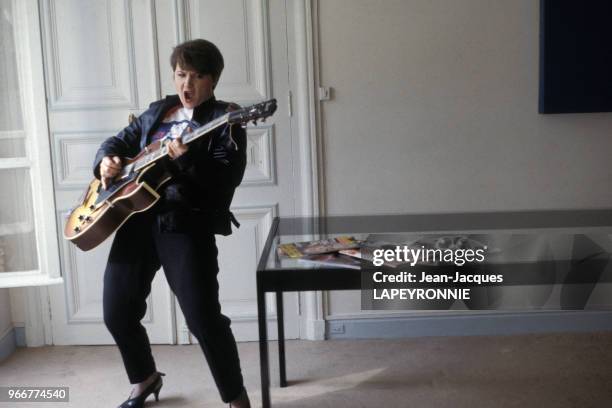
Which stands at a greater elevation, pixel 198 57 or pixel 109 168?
pixel 198 57

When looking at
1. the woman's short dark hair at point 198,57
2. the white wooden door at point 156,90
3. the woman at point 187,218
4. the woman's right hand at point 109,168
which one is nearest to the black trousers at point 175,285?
the woman at point 187,218

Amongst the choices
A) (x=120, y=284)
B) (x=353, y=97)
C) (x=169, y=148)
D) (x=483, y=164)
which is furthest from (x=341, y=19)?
(x=120, y=284)

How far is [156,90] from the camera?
12.6 ft

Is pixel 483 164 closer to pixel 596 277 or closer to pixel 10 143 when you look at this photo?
pixel 596 277

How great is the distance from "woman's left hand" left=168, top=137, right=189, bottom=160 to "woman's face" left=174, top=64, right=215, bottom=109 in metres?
0.22

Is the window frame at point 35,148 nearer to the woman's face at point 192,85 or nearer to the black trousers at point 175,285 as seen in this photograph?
the black trousers at point 175,285

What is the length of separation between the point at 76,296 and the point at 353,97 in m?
1.80

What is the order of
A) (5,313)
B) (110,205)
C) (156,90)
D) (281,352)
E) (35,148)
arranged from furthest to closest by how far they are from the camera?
(5,313), (156,90), (35,148), (281,352), (110,205)

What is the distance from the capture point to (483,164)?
393 cm

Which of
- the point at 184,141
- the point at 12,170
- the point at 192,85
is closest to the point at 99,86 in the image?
the point at 12,170

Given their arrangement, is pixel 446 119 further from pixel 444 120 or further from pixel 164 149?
pixel 164 149

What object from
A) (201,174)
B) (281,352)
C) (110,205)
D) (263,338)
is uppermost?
(201,174)

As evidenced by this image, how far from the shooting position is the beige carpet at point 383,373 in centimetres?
325

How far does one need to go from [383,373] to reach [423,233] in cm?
102
